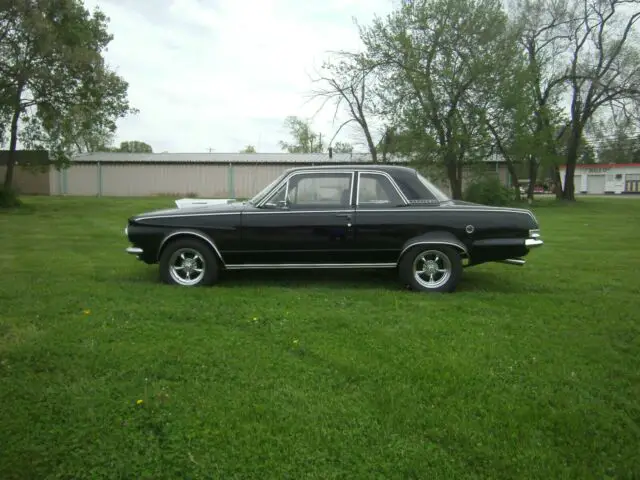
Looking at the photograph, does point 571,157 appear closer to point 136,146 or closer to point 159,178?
point 159,178

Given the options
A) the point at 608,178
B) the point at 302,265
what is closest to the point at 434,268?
the point at 302,265

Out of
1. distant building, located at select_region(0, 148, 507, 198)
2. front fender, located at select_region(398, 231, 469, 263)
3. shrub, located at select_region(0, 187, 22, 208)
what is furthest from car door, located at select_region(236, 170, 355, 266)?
distant building, located at select_region(0, 148, 507, 198)

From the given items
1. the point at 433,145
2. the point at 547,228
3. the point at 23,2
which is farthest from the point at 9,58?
the point at 547,228

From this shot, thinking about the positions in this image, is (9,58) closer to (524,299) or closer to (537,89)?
(524,299)

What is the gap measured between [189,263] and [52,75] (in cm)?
1883

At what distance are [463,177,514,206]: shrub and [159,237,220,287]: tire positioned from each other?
22.9 meters

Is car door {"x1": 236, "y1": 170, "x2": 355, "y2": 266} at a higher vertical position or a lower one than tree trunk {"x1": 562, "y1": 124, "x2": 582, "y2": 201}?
lower

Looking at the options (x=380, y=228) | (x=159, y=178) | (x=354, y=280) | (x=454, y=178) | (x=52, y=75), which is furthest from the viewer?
(x=159, y=178)

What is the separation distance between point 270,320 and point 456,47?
25.1m

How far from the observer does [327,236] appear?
6598 mm

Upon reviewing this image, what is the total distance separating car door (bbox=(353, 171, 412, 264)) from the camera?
656cm

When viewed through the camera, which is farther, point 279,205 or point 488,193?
point 488,193

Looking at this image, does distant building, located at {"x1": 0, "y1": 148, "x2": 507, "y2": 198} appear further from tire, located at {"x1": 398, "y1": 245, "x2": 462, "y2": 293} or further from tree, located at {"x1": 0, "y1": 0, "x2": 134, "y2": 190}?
tire, located at {"x1": 398, "y1": 245, "x2": 462, "y2": 293}

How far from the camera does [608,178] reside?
6569 centimetres
